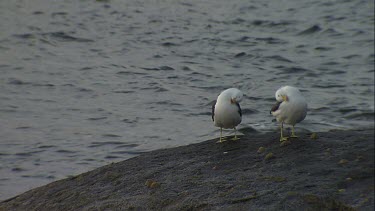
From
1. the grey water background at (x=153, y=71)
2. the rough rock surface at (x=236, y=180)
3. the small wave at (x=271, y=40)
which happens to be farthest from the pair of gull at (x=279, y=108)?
the small wave at (x=271, y=40)

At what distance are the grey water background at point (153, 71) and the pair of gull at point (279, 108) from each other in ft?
7.47

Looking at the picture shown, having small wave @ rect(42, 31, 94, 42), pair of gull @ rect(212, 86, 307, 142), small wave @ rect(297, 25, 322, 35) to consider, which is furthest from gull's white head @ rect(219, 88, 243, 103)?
small wave @ rect(42, 31, 94, 42)

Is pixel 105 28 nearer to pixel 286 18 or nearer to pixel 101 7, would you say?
pixel 101 7

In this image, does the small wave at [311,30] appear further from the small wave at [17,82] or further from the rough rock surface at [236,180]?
the rough rock surface at [236,180]

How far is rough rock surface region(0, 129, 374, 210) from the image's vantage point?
5898 mm

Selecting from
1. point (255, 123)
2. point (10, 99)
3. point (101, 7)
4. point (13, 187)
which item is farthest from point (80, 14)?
point (13, 187)

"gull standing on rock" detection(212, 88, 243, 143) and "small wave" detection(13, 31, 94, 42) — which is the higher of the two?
"gull standing on rock" detection(212, 88, 243, 143)

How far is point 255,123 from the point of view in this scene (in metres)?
11.3

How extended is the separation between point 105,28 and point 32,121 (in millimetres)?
6679

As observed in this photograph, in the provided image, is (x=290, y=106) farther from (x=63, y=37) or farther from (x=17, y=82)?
(x=63, y=37)

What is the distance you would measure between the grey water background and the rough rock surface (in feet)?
6.18

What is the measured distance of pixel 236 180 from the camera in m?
6.57

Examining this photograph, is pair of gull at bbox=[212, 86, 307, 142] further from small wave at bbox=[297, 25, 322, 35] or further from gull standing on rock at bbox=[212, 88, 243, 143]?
small wave at bbox=[297, 25, 322, 35]

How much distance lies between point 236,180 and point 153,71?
27.8 feet
